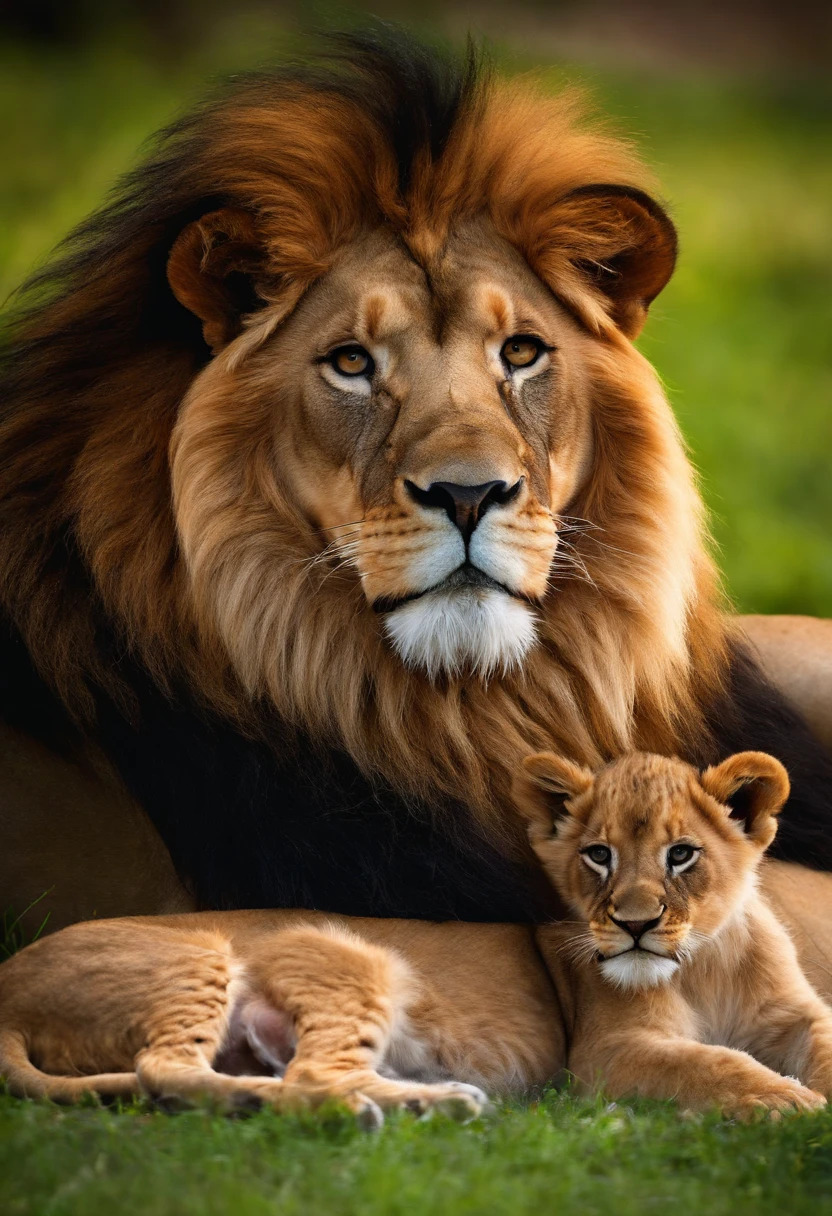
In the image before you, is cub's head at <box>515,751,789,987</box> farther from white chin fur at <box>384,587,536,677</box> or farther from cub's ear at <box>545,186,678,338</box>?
cub's ear at <box>545,186,678,338</box>

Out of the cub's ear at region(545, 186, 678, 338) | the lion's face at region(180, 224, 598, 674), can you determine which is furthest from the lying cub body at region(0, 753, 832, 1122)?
the cub's ear at region(545, 186, 678, 338)

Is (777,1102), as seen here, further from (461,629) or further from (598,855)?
(461,629)

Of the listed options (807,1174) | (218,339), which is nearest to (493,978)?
(807,1174)

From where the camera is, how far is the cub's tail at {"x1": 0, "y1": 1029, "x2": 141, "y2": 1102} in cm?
295

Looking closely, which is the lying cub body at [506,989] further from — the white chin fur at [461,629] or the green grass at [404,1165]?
the white chin fur at [461,629]

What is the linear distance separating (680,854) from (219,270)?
1.49m

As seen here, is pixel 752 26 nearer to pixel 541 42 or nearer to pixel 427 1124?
pixel 541 42

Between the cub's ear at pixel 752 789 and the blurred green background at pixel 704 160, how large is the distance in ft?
16.1

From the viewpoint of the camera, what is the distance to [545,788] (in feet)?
11.6

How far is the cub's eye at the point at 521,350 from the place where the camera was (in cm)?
356

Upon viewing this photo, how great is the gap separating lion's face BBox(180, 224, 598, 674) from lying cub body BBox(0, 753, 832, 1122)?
0.44m

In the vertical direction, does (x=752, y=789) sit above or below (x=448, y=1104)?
above

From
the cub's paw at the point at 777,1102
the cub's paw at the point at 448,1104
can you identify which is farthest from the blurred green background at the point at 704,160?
the cub's paw at the point at 448,1104

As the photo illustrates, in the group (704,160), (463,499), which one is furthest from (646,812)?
(704,160)
